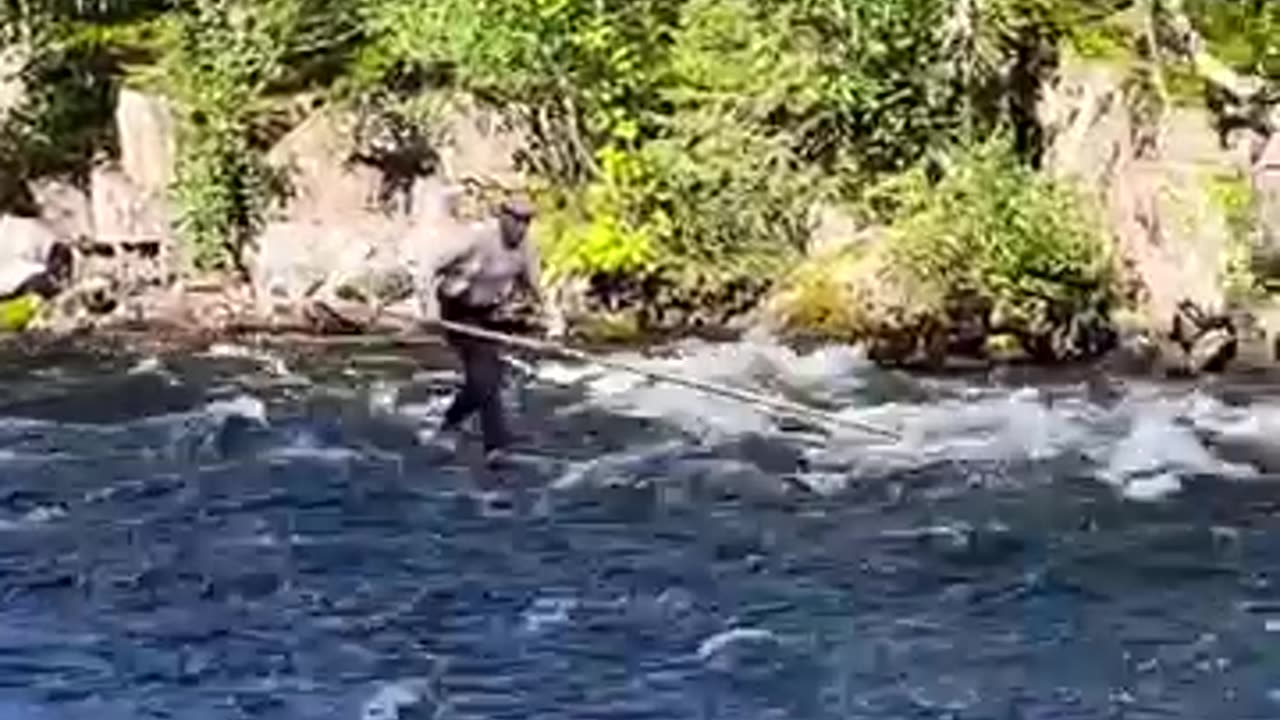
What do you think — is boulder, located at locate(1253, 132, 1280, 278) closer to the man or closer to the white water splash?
the white water splash

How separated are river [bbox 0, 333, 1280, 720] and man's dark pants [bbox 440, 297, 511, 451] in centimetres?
73

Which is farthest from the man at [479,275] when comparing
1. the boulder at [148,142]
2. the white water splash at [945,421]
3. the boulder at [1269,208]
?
the boulder at [148,142]

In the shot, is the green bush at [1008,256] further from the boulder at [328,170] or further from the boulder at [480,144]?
the boulder at [328,170]

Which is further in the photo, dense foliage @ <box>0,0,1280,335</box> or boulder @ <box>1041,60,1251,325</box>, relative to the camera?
dense foliage @ <box>0,0,1280,335</box>

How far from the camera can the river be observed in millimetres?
17406

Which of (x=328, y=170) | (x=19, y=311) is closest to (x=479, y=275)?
(x=19, y=311)

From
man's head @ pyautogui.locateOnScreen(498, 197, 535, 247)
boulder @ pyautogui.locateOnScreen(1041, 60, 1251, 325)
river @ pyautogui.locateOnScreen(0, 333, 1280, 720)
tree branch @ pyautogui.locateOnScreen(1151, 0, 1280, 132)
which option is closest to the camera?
river @ pyautogui.locateOnScreen(0, 333, 1280, 720)

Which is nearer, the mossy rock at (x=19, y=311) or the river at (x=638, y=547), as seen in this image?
the river at (x=638, y=547)

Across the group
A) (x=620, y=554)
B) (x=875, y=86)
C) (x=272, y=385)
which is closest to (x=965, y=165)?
(x=875, y=86)

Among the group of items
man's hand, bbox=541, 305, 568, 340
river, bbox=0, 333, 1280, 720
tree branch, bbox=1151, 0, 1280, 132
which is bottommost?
river, bbox=0, 333, 1280, 720

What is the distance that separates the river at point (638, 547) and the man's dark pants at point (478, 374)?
73cm

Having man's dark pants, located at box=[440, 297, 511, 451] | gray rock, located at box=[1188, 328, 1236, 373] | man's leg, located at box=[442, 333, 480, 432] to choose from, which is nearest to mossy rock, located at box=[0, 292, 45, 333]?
man's dark pants, located at box=[440, 297, 511, 451]

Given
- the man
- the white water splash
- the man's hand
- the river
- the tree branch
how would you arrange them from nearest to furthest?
1. the river
2. the man
3. the white water splash
4. the man's hand
5. the tree branch

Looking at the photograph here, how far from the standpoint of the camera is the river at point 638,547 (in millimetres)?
17406
